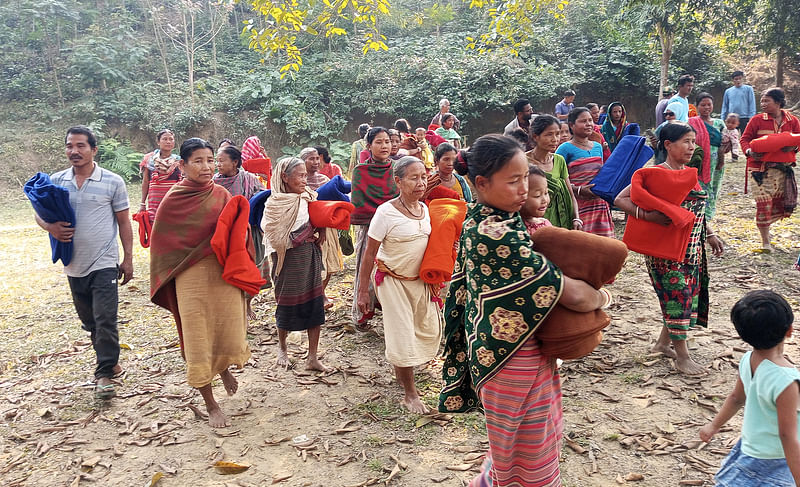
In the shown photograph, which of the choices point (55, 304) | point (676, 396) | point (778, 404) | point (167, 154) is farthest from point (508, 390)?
point (55, 304)

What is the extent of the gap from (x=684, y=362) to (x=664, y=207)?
136 centimetres

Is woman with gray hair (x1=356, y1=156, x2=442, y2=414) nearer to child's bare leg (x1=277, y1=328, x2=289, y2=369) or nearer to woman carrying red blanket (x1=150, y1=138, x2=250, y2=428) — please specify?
woman carrying red blanket (x1=150, y1=138, x2=250, y2=428)

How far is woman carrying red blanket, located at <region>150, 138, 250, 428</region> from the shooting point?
4.05 m

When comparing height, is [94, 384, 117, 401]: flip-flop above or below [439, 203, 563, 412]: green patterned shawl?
below

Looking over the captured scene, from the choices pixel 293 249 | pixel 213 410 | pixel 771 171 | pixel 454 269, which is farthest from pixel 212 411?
pixel 771 171

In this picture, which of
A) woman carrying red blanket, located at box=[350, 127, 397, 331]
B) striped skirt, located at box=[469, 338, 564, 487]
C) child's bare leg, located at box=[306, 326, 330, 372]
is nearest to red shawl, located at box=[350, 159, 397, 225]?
woman carrying red blanket, located at box=[350, 127, 397, 331]

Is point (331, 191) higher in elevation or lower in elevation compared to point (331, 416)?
higher

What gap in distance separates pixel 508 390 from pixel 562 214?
108 inches

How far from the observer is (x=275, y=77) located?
19.8 m

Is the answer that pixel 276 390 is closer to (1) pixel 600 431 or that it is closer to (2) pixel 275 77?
(1) pixel 600 431

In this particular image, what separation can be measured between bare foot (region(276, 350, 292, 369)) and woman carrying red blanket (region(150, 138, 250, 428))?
1.09 meters

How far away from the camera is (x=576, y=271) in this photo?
7.31 feet

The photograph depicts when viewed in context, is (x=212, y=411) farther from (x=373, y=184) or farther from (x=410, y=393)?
(x=373, y=184)

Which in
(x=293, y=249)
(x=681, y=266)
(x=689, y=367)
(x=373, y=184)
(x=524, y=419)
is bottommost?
(x=689, y=367)
